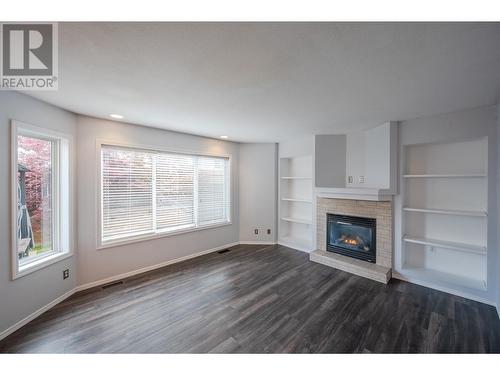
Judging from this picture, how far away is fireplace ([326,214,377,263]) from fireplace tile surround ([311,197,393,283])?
0.27ft

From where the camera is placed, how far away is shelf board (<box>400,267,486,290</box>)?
8.71ft

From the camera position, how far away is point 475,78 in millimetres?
1770

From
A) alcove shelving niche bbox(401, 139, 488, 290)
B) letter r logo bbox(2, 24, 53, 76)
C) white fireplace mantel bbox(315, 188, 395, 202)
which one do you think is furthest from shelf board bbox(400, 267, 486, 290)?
letter r logo bbox(2, 24, 53, 76)

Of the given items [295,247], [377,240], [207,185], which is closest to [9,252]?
[207,185]

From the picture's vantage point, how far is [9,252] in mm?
2010

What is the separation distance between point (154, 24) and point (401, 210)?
381 cm

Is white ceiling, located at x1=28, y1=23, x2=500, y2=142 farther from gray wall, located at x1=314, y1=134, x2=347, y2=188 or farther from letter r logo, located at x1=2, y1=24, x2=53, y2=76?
gray wall, located at x1=314, y1=134, x2=347, y2=188

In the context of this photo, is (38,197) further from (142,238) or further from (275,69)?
(275,69)

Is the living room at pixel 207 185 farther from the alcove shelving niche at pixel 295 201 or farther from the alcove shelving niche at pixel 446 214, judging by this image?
the alcove shelving niche at pixel 295 201

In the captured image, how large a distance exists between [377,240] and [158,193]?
157 inches

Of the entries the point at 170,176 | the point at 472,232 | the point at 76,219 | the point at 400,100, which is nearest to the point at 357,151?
the point at 400,100

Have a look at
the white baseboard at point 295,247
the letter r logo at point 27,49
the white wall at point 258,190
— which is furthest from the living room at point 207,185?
the white wall at point 258,190

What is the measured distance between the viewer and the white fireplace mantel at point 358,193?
3.19m

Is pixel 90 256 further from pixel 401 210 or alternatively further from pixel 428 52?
pixel 401 210
